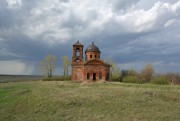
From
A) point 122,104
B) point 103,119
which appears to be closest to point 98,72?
point 122,104

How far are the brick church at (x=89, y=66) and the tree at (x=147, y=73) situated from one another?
46.5ft

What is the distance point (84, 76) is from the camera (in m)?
51.4

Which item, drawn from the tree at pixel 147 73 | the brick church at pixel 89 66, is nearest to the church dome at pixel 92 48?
the brick church at pixel 89 66

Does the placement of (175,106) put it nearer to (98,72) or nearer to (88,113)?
(88,113)

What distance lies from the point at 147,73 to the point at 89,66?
Result: 826 inches

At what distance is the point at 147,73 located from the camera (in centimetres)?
6531

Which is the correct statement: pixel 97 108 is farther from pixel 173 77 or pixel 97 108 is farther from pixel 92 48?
pixel 173 77

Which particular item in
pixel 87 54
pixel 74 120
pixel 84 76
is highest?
pixel 87 54

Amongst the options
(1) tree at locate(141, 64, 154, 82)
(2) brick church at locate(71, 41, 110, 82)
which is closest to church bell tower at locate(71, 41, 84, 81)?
(2) brick church at locate(71, 41, 110, 82)

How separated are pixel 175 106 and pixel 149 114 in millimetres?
4189

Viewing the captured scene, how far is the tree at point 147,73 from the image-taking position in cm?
6326

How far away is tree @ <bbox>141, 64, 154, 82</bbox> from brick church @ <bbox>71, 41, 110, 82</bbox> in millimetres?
14165

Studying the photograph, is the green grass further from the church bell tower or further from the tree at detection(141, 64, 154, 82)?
the tree at detection(141, 64, 154, 82)

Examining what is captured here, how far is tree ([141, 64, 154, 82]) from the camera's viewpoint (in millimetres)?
63259
